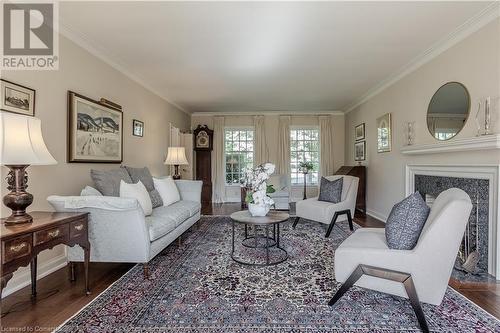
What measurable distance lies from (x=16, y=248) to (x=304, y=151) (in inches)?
257

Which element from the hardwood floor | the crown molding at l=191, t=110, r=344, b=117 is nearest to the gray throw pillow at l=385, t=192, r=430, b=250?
the hardwood floor

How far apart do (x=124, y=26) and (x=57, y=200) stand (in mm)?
1805

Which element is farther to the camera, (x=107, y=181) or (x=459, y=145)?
(x=107, y=181)

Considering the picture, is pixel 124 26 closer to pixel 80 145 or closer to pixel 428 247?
pixel 80 145

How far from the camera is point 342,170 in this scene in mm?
6105

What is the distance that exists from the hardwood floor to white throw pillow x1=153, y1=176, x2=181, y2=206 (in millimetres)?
1184

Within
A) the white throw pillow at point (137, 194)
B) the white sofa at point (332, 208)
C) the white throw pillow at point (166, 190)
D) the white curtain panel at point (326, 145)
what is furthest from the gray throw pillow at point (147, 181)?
the white curtain panel at point (326, 145)

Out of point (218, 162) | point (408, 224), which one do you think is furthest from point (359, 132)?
point (408, 224)

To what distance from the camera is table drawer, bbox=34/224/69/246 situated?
5.79 feet

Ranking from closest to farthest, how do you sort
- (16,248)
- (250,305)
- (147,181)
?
1. (16,248)
2. (250,305)
3. (147,181)

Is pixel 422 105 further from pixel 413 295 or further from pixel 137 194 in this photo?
pixel 137 194

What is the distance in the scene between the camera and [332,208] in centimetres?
388

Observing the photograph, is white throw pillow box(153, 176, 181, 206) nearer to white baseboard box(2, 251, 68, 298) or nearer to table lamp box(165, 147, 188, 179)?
table lamp box(165, 147, 188, 179)

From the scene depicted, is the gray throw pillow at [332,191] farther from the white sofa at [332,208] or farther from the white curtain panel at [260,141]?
the white curtain panel at [260,141]
